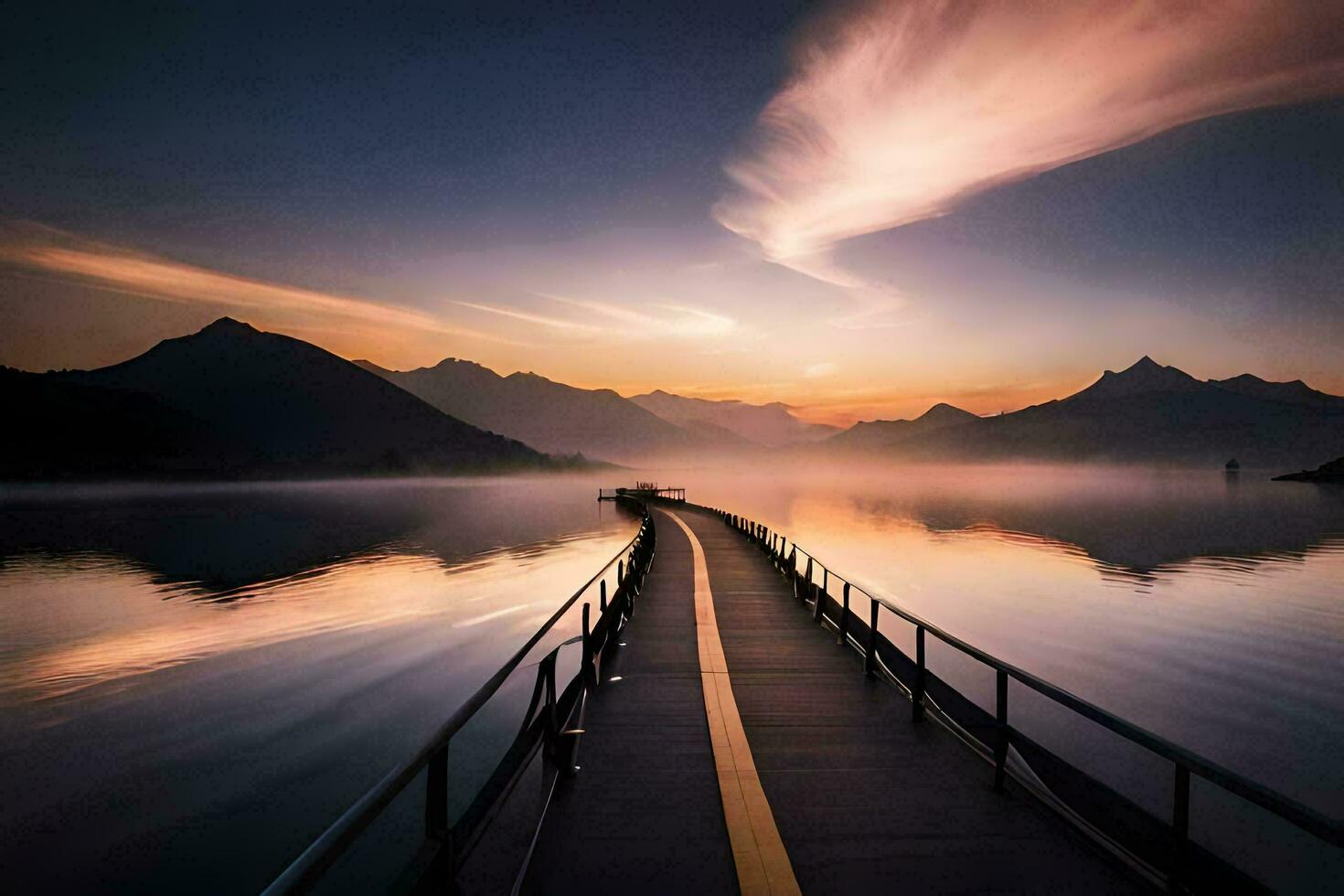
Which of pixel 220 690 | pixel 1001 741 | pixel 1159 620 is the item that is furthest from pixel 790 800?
pixel 1159 620

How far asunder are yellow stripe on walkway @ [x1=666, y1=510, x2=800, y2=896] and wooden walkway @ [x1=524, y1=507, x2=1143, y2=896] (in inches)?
0.6

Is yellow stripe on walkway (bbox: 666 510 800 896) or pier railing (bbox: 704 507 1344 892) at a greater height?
pier railing (bbox: 704 507 1344 892)

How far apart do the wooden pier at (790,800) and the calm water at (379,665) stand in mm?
6219

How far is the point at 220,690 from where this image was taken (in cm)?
1772

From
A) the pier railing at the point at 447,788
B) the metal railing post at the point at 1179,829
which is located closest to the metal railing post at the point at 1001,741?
the metal railing post at the point at 1179,829

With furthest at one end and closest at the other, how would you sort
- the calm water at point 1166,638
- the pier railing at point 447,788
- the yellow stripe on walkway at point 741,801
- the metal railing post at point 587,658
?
the calm water at point 1166,638
the metal railing post at point 587,658
the yellow stripe on walkway at point 741,801
the pier railing at point 447,788

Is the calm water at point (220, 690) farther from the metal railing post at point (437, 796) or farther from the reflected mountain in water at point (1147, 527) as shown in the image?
the reflected mountain in water at point (1147, 527)

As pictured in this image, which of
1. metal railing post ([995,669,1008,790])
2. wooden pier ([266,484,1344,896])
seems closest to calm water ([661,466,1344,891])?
wooden pier ([266,484,1344,896])

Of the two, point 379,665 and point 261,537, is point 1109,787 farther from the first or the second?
point 261,537

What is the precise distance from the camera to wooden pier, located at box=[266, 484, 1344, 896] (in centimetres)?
378

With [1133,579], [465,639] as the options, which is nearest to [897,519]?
[1133,579]

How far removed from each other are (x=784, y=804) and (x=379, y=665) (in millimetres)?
18524

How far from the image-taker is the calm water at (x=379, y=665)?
11312 mm

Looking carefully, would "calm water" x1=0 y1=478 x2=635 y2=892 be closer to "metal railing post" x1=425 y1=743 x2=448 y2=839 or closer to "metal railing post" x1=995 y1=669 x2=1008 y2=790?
"metal railing post" x1=425 y1=743 x2=448 y2=839
